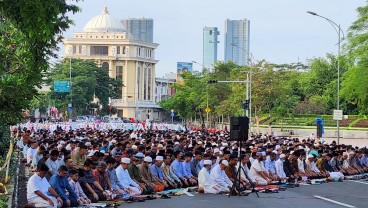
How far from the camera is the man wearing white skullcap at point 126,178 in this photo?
881 inches

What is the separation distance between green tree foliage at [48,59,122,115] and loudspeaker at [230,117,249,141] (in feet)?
234

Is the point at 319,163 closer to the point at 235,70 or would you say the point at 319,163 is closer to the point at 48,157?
the point at 48,157

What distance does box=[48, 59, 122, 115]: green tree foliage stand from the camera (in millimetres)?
99188

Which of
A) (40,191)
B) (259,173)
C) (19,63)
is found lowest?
(259,173)

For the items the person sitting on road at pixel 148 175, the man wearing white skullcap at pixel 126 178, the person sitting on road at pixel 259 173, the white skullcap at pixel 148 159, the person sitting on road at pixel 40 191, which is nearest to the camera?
the person sitting on road at pixel 40 191

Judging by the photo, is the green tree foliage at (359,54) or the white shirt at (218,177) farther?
the green tree foliage at (359,54)

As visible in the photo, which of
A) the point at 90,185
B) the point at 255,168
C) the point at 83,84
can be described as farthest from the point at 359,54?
the point at 83,84

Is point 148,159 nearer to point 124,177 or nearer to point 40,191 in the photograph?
point 124,177

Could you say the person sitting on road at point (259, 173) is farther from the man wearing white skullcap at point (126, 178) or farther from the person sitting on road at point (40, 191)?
the person sitting on road at point (40, 191)

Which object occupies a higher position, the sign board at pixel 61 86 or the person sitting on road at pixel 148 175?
the sign board at pixel 61 86

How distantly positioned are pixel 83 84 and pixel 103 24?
64.1 m

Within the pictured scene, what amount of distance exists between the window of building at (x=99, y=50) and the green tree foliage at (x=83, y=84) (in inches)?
1558

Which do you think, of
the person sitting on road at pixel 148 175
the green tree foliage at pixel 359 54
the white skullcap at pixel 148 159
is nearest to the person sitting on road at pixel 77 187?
the person sitting on road at pixel 148 175

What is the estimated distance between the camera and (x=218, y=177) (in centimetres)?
2398
